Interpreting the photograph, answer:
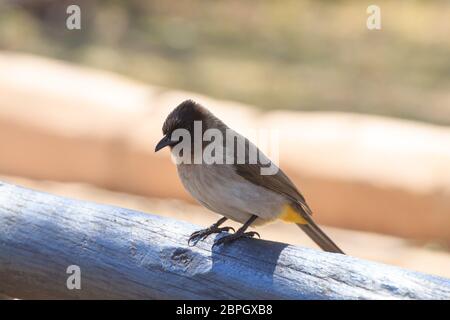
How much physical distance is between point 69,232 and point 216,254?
51 centimetres

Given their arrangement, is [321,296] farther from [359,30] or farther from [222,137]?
[359,30]

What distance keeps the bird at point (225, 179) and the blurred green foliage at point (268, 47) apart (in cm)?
481

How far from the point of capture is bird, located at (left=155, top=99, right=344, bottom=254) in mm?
3074

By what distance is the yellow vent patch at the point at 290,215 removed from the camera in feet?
10.7

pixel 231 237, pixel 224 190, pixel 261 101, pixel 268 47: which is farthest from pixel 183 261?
pixel 268 47

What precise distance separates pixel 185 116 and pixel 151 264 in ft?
2.29

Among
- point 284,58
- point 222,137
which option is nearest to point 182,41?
point 284,58

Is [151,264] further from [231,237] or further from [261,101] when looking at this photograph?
[261,101]

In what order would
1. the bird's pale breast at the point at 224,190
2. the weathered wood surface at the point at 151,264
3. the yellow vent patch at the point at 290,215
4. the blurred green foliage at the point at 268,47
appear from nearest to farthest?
1. the weathered wood surface at the point at 151,264
2. the bird's pale breast at the point at 224,190
3. the yellow vent patch at the point at 290,215
4. the blurred green foliage at the point at 268,47

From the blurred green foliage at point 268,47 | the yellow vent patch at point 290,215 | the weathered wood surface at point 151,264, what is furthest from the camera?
the blurred green foliage at point 268,47

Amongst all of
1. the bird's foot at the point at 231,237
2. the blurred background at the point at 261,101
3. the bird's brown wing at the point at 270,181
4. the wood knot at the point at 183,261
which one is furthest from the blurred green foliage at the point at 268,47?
the wood knot at the point at 183,261

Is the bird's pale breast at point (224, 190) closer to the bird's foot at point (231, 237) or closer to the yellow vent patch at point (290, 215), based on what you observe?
the yellow vent patch at point (290, 215)

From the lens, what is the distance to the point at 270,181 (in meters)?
3.22

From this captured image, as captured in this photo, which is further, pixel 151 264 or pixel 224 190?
pixel 224 190
